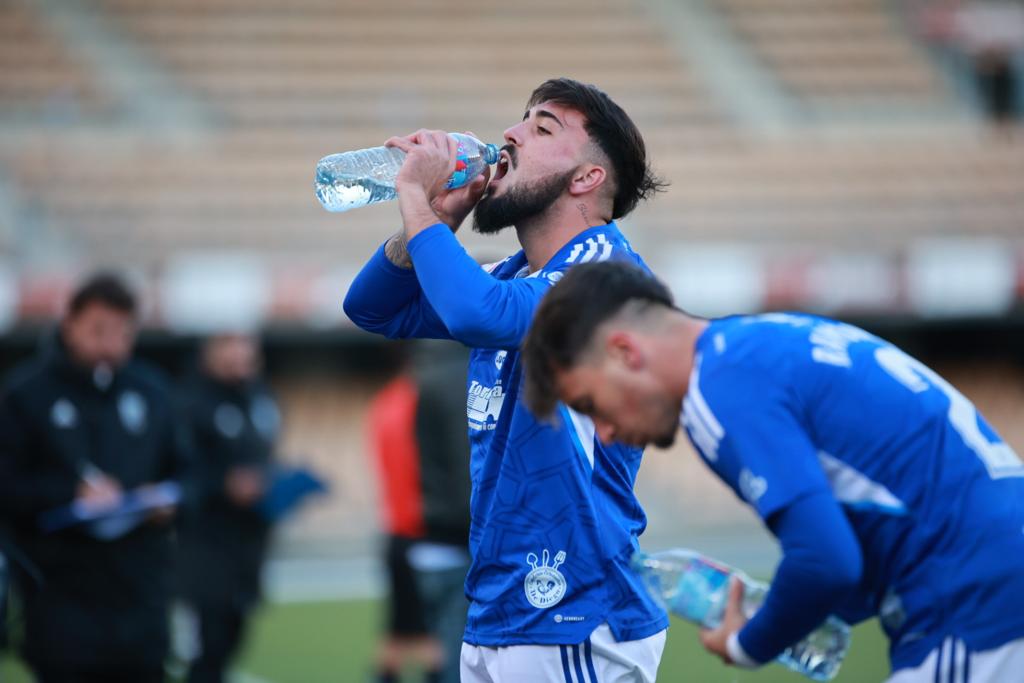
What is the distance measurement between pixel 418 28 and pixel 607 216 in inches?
850

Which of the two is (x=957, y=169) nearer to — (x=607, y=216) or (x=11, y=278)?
(x=11, y=278)

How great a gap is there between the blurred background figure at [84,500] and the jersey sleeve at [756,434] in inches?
154

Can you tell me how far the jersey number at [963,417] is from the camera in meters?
2.70

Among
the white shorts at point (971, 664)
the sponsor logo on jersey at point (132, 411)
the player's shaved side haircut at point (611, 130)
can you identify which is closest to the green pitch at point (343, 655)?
the sponsor logo on jersey at point (132, 411)

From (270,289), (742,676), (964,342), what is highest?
(270,289)

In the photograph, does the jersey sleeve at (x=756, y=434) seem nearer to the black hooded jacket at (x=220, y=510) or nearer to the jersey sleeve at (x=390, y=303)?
the jersey sleeve at (x=390, y=303)

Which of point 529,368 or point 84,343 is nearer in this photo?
point 529,368

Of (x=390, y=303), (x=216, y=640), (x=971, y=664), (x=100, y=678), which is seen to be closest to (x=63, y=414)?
(x=100, y=678)

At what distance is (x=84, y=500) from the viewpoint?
5.84 metres

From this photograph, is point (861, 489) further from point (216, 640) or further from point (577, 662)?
point (216, 640)

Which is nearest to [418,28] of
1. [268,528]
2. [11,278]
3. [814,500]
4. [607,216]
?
[11,278]

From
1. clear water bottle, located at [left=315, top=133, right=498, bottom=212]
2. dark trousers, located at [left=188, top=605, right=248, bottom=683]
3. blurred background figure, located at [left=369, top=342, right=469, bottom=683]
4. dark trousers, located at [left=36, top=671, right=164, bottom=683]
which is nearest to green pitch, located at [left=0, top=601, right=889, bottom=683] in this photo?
dark trousers, located at [left=188, top=605, right=248, bottom=683]

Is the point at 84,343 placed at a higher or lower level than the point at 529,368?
lower

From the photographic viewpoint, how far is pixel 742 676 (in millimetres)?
8836
